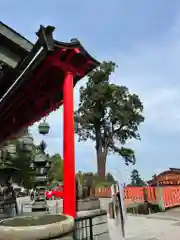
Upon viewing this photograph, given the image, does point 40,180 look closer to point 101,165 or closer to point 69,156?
point 69,156

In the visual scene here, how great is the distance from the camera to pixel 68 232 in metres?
3.56

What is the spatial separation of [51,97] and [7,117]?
12.3 feet

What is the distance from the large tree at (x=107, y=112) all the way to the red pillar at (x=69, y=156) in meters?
28.9

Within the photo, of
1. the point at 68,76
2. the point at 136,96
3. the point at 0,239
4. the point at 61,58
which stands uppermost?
the point at 136,96

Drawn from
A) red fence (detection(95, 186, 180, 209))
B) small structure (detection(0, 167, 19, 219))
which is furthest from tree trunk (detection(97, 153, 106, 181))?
small structure (detection(0, 167, 19, 219))

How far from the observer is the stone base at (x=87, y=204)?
510cm

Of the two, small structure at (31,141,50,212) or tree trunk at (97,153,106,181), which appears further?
tree trunk at (97,153,106,181)

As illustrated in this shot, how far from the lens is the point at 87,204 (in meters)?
5.20

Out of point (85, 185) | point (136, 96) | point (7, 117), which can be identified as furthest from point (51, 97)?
point (136, 96)

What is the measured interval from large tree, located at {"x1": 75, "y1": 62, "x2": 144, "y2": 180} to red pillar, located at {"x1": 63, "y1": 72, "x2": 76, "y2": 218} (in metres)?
28.9

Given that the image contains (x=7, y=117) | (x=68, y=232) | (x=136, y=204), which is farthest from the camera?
(x=136, y=204)

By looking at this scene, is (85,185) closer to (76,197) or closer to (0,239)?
(76,197)

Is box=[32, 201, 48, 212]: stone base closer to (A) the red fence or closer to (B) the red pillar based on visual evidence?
(B) the red pillar

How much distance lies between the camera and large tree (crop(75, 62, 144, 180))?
114 ft
